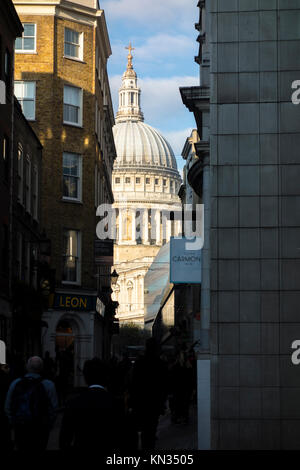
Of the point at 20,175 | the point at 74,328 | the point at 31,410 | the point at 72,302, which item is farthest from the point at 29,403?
the point at 74,328

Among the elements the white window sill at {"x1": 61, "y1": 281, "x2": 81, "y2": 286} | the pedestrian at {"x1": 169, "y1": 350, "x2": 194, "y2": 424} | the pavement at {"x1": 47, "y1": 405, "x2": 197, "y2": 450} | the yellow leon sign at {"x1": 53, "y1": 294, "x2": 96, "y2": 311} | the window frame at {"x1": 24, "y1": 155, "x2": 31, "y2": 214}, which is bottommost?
the pavement at {"x1": 47, "y1": 405, "x2": 197, "y2": 450}

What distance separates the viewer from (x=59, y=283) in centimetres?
4697

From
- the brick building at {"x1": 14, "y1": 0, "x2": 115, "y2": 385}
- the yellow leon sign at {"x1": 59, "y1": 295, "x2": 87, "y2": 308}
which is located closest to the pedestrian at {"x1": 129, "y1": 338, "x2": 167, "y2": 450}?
the brick building at {"x1": 14, "y1": 0, "x2": 115, "y2": 385}

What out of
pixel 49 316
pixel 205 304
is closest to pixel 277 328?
pixel 205 304

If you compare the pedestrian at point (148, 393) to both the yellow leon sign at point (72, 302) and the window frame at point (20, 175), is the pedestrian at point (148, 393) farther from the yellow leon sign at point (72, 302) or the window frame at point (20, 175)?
the yellow leon sign at point (72, 302)

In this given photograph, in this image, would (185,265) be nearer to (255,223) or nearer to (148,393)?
(255,223)

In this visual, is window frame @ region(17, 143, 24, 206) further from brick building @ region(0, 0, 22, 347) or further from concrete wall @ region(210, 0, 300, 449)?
concrete wall @ region(210, 0, 300, 449)

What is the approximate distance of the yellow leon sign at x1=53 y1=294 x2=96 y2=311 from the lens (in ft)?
153

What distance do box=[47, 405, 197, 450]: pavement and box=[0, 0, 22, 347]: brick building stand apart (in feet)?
21.1

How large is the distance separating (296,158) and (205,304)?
760cm

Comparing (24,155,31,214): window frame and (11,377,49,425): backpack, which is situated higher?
(24,155,31,214): window frame

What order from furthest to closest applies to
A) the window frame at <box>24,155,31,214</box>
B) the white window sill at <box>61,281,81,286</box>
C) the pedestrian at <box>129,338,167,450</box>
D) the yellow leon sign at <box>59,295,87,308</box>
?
the white window sill at <box>61,281,81,286</box>, the yellow leon sign at <box>59,295,87,308</box>, the window frame at <box>24,155,31,214</box>, the pedestrian at <box>129,338,167,450</box>

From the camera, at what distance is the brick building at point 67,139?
46688 millimetres

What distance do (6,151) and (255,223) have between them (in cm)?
1827
